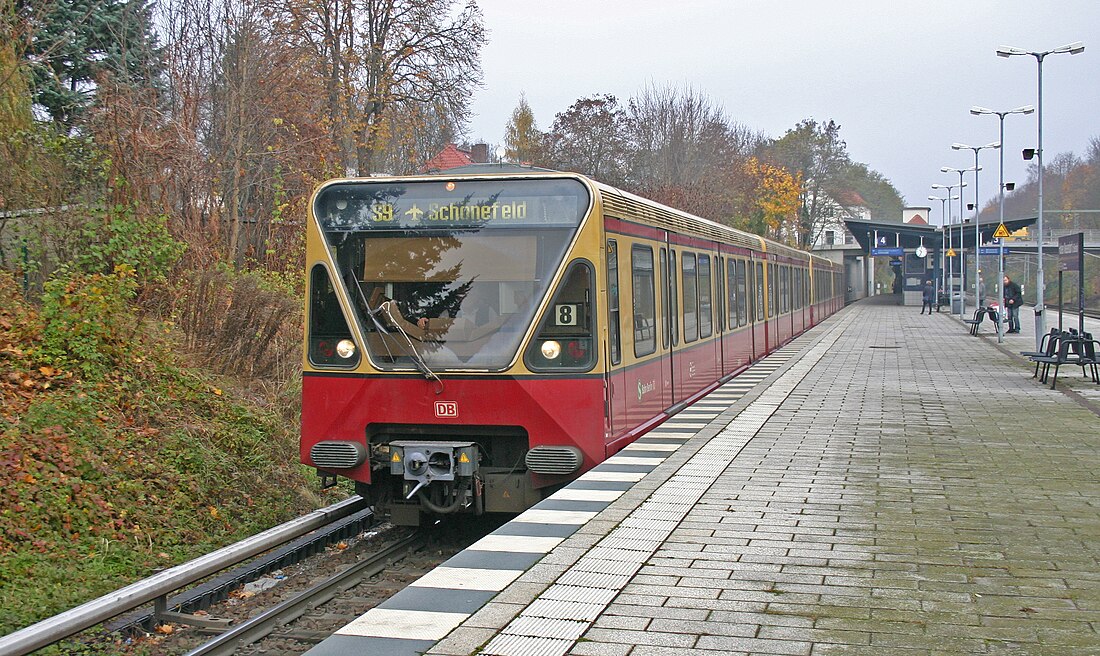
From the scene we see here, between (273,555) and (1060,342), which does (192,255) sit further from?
(1060,342)

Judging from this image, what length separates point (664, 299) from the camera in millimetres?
12914

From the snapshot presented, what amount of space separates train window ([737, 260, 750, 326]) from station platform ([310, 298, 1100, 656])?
7.75m

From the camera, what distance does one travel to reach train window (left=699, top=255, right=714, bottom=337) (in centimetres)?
1580

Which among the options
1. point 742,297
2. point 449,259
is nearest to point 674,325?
point 449,259

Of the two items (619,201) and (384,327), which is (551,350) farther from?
(619,201)

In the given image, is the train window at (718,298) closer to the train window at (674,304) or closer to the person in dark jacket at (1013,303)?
the train window at (674,304)

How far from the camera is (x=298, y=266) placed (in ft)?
72.5

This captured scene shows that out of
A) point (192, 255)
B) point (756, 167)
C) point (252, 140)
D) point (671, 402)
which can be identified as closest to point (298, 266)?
point (252, 140)

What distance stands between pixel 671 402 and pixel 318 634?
6.73m

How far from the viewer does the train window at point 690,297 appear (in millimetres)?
A: 14461

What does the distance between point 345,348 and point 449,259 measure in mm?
1227

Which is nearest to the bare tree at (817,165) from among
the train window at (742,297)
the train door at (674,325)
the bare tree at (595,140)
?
the bare tree at (595,140)

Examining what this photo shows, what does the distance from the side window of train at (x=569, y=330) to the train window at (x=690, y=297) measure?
16.5 ft

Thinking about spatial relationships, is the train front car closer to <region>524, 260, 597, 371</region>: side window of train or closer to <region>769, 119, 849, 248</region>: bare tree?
<region>524, 260, 597, 371</region>: side window of train
